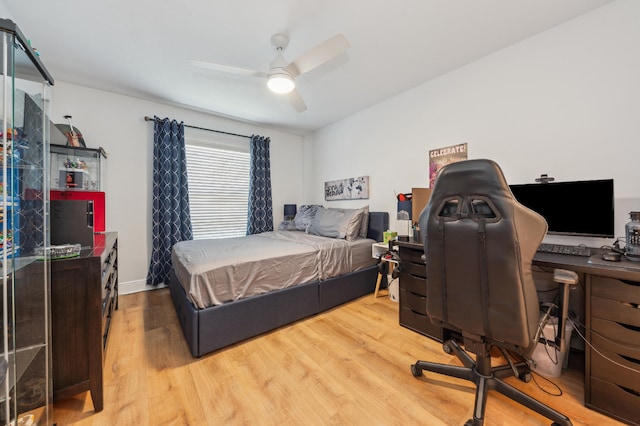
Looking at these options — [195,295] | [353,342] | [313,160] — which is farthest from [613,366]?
[313,160]

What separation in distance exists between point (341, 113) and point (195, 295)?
318cm

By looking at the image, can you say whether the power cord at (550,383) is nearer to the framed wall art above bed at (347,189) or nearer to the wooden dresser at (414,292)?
the wooden dresser at (414,292)

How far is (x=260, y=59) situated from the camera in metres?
2.37

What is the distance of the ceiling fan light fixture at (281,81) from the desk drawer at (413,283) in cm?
193

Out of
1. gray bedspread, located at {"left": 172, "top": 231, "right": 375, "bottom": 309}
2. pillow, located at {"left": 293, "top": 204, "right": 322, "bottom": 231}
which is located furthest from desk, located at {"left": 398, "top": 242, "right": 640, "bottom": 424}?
pillow, located at {"left": 293, "top": 204, "right": 322, "bottom": 231}

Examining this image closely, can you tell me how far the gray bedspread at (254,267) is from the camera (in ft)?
5.87

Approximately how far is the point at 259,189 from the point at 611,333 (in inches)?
156

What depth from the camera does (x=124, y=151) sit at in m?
3.14

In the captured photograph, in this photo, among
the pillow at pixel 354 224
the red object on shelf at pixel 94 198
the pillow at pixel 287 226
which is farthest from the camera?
the pillow at pixel 287 226

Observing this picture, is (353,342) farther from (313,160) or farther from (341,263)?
(313,160)

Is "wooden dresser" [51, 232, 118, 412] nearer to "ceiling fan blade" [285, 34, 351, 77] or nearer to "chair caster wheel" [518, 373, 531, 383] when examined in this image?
"ceiling fan blade" [285, 34, 351, 77]

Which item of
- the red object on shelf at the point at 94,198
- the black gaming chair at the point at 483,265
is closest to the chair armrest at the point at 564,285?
the black gaming chair at the point at 483,265

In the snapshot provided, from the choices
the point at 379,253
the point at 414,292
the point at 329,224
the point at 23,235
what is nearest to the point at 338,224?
the point at 329,224

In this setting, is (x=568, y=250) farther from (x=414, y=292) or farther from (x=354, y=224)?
(x=354, y=224)
